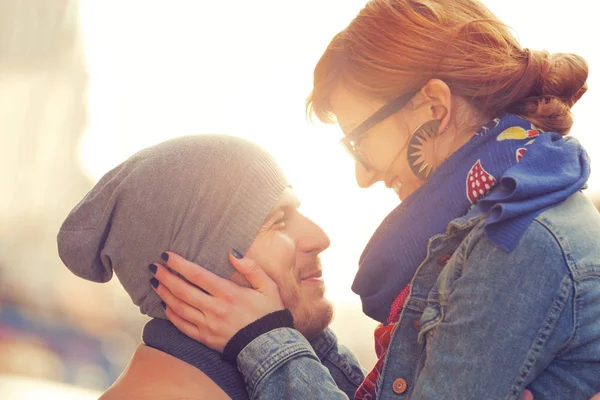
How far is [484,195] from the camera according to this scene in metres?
1.49

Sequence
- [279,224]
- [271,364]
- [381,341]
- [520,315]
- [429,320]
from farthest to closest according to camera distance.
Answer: [279,224] → [381,341] → [271,364] → [429,320] → [520,315]

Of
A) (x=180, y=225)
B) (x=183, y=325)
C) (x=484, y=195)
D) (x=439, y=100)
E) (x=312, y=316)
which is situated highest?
(x=439, y=100)

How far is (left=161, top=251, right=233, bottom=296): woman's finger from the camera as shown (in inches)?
68.9

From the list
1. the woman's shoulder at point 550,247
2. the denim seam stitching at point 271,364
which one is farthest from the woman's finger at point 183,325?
the woman's shoulder at point 550,247

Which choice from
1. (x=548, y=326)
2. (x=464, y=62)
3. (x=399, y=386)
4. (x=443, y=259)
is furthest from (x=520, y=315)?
(x=464, y=62)

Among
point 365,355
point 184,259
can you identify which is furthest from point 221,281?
point 365,355

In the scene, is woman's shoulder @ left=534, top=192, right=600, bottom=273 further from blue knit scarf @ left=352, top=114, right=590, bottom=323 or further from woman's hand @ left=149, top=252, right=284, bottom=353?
woman's hand @ left=149, top=252, right=284, bottom=353

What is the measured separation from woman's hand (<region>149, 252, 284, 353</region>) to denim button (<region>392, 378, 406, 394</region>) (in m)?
0.37

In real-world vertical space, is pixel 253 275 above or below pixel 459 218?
below

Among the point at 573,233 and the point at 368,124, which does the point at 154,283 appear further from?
the point at 573,233

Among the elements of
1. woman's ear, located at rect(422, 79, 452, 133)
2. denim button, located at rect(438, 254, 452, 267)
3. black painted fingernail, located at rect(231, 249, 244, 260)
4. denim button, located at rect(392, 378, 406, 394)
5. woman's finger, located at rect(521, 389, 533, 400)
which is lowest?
denim button, located at rect(392, 378, 406, 394)

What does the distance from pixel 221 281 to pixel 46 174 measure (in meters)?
5.81

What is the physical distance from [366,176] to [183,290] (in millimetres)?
572

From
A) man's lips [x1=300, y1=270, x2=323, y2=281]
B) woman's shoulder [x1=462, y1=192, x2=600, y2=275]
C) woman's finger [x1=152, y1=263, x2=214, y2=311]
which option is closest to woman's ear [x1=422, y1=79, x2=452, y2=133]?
woman's shoulder [x1=462, y1=192, x2=600, y2=275]
